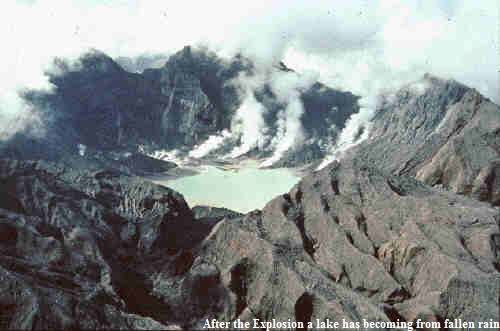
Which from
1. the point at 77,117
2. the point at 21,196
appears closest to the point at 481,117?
the point at 21,196

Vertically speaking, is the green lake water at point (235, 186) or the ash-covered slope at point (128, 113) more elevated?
the ash-covered slope at point (128, 113)

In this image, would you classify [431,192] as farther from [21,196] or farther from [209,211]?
[21,196]

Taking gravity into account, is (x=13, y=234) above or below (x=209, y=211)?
below

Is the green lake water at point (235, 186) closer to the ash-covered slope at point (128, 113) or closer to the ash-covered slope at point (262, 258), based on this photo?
the ash-covered slope at point (128, 113)

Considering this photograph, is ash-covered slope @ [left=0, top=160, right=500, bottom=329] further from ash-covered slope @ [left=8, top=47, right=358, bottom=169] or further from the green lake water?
ash-covered slope @ [left=8, top=47, right=358, bottom=169]

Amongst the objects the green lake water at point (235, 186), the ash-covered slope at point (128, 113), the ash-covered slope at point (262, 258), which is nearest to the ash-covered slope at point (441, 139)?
the ash-covered slope at point (262, 258)

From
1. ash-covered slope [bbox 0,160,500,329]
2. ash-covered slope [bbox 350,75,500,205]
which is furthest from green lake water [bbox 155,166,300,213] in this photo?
ash-covered slope [bbox 0,160,500,329]

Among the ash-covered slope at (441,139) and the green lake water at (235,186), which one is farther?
the green lake water at (235,186)

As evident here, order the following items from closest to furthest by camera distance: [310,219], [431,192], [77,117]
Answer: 1. [310,219]
2. [431,192]
3. [77,117]
